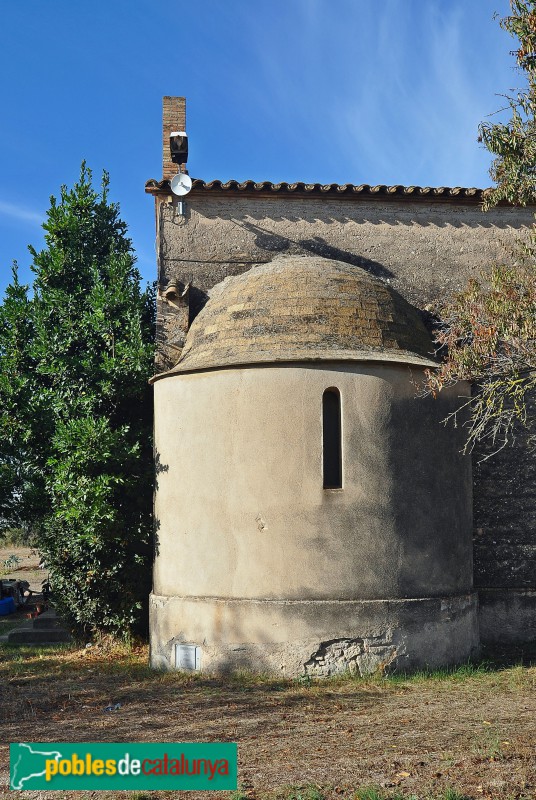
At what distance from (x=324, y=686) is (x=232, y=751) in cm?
322

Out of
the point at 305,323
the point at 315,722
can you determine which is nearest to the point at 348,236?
the point at 305,323

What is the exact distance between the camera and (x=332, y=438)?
10547 mm

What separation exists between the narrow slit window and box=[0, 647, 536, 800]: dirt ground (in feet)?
8.29

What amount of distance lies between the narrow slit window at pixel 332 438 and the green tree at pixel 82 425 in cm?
318

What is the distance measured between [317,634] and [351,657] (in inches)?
20.4

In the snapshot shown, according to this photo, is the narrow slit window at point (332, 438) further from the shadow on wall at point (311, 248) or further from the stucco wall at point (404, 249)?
the shadow on wall at point (311, 248)

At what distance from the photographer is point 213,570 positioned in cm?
1048

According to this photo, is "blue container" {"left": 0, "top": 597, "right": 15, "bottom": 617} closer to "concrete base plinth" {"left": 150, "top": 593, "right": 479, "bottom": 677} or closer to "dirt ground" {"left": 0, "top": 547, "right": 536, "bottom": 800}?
"dirt ground" {"left": 0, "top": 547, "right": 536, "bottom": 800}

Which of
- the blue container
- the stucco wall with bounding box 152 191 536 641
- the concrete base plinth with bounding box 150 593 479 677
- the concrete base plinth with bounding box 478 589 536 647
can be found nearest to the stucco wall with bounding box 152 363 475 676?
the concrete base plinth with bounding box 150 593 479 677

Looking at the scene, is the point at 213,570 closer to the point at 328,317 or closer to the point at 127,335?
the point at 328,317

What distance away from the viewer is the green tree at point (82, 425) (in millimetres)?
12250

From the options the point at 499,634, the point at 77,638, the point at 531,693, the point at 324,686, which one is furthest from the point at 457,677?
the point at 77,638

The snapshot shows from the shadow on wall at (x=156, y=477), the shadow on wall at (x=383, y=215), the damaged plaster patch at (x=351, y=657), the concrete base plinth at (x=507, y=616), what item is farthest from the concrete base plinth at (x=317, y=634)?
the shadow on wall at (x=383, y=215)

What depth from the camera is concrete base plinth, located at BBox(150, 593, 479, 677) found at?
9977mm
